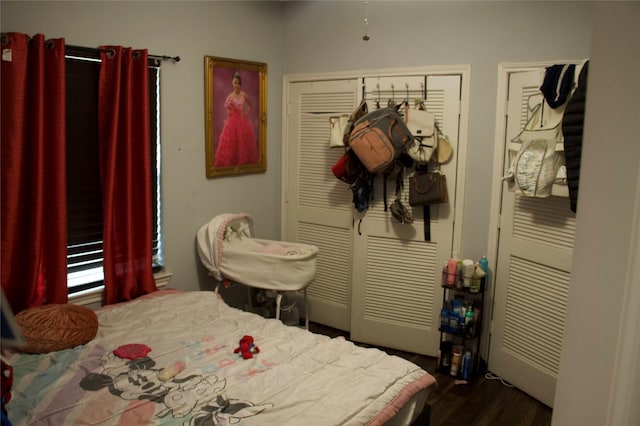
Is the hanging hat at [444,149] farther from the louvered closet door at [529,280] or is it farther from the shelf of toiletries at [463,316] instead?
the shelf of toiletries at [463,316]

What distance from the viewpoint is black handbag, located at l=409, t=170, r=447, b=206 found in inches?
139

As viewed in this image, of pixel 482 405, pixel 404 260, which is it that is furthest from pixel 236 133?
pixel 482 405

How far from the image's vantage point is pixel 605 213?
2.72ft

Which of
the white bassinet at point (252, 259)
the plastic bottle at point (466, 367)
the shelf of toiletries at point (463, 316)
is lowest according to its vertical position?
the plastic bottle at point (466, 367)

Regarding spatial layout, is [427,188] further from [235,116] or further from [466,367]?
[235,116]

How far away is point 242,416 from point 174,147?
6.68 ft

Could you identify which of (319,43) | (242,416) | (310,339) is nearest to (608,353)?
(242,416)

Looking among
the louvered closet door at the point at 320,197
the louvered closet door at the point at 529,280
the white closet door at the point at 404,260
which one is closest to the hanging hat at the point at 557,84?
the louvered closet door at the point at 529,280

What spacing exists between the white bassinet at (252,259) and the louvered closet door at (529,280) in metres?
1.29

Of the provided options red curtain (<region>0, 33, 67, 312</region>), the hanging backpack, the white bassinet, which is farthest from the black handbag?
red curtain (<region>0, 33, 67, 312</region>)

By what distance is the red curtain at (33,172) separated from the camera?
2.55 metres

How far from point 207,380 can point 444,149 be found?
2205mm

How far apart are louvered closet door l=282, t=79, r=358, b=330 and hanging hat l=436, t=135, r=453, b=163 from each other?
2.48 feet

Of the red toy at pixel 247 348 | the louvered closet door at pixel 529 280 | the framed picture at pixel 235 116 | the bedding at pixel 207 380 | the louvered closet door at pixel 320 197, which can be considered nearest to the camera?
the bedding at pixel 207 380
